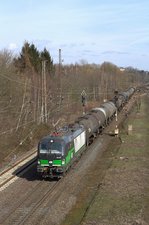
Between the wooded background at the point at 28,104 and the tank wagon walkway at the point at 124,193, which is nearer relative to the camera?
the tank wagon walkway at the point at 124,193

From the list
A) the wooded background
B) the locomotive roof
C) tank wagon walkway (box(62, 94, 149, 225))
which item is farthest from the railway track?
tank wagon walkway (box(62, 94, 149, 225))

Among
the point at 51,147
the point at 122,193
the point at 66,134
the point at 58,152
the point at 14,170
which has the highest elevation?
the point at 66,134

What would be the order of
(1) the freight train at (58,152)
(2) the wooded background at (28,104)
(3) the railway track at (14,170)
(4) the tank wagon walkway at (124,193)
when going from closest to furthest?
(4) the tank wagon walkway at (124,193) < (1) the freight train at (58,152) < (3) the railway track at (14,170) < (2) the wooded background at (28,104)

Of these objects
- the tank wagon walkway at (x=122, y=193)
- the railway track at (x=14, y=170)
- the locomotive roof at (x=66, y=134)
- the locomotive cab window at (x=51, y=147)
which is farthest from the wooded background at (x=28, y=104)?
the tank wagon walkway at (x=122, y=193)

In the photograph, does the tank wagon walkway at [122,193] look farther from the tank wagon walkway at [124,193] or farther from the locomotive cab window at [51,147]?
the locomotive cab window at [51,147]

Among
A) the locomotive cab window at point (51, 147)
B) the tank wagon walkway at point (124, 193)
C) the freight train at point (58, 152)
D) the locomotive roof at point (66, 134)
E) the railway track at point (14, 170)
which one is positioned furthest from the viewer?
the locomotive roof at point (66, 134)

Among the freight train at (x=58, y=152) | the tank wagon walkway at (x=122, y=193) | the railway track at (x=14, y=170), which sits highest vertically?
the freight train at (x=58, y=152)

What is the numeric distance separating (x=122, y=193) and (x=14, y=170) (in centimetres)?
1000

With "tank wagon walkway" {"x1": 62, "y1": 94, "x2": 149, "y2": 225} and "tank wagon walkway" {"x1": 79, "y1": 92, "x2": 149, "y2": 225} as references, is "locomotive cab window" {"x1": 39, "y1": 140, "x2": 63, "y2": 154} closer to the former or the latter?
"tank wagon walkway" {"x1": 62, "y1": 94, "x2": 149, "y2": 225}

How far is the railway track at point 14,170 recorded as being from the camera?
85.8 ft

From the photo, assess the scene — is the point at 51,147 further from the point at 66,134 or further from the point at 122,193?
the point at 122,193

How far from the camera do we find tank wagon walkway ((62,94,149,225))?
1850 cm

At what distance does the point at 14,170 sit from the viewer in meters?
29.6

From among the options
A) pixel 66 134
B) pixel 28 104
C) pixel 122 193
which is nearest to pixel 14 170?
pixel 66 134
